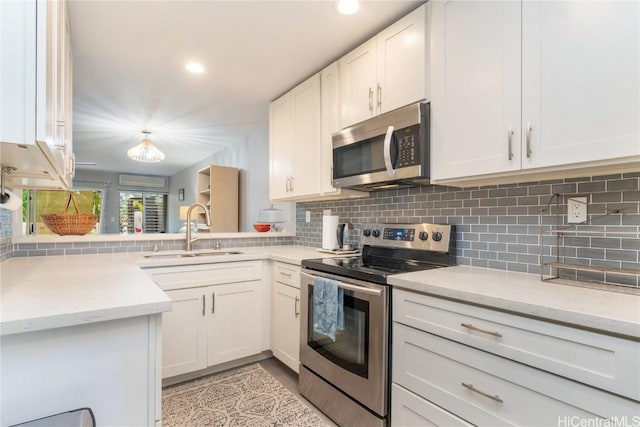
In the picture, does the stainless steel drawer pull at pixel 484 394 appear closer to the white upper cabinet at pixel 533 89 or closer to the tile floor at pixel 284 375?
the white upper cabinet at pixel 533 89

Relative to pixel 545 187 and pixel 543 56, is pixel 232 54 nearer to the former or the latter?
pixel 543 56

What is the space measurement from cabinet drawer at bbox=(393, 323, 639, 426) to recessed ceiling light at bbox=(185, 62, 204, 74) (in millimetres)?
2276

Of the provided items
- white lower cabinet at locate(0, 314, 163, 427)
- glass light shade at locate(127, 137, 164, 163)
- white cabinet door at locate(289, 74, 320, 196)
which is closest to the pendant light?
glass light shade at locate(127, 137, 164, 163)

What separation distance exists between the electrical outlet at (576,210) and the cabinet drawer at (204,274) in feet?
6.46

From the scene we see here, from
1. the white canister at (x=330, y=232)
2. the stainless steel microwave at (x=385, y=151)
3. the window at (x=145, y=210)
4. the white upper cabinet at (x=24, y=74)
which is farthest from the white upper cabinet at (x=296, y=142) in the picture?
the window at (x=145, y=210)

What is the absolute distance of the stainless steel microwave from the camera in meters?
1.68

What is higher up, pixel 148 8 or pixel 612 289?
pixel 148 8

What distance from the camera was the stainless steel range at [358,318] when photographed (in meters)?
1.53

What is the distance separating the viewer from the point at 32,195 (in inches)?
120

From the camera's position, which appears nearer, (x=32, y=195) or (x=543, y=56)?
(x=543, y=56)

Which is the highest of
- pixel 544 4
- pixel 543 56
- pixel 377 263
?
pixel 544 4

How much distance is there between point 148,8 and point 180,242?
5.44 ft

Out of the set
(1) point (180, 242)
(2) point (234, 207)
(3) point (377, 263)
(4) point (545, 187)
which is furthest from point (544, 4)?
(2) point (234, 207)

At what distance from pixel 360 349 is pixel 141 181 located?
25.0 ft
